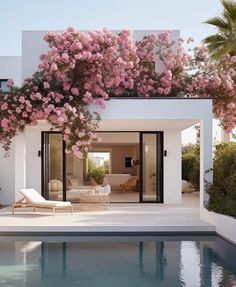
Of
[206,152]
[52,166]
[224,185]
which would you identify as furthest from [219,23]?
[52,166]

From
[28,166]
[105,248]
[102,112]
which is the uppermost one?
[102,112]

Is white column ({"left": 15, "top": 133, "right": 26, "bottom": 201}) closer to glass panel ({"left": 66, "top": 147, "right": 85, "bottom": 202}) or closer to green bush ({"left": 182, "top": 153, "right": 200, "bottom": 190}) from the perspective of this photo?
glass panel ({"left": 66, "top": 147, "right": 85, "bottom": 202})

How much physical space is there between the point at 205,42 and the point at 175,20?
380 centimetres

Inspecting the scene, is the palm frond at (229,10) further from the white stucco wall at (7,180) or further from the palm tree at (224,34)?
the white stucco wall at (7,180)

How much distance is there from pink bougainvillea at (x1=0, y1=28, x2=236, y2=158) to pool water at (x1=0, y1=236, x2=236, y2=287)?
11.8 feet

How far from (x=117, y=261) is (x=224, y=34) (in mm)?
8901

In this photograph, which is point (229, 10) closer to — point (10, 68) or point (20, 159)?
point (20, 159)

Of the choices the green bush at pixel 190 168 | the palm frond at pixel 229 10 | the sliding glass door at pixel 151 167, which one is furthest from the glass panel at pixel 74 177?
the palm frond at pixel 229 10

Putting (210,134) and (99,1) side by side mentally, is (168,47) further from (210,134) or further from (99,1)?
(210,134)

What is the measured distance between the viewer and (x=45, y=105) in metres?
13.5

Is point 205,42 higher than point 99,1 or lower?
lower

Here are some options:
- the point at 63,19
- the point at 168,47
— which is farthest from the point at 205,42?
the point at 63,19

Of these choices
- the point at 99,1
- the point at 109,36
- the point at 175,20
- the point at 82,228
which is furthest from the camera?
the point at 175,20

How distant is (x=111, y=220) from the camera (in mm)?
13211
